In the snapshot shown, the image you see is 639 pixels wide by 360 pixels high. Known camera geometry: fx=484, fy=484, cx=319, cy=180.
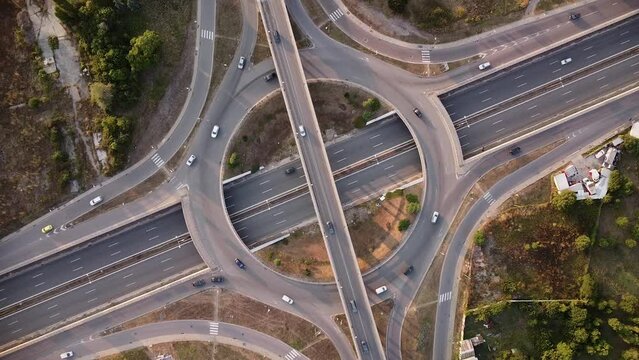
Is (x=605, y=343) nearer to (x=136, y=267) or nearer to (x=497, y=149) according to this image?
(x=497, y=149)

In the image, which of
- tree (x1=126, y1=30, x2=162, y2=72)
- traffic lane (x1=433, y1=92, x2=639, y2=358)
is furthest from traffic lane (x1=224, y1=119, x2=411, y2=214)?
tree (x1=126, y1=30, x2=162, y2=72)

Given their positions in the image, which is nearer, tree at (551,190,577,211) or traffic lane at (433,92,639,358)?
tree at (551,190,577,211)

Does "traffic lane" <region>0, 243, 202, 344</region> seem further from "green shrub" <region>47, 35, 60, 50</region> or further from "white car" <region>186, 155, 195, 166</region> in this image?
"green shrub" <region>47, 35, 60, 50</region>

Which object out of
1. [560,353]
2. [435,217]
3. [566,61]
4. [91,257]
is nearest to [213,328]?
[91,257]

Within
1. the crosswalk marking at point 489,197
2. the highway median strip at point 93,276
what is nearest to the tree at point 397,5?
the crosswalk marking at point 489,197

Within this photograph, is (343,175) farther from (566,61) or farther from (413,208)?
(566,61)

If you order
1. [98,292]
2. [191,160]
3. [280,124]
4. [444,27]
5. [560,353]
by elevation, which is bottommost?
[560,353]
